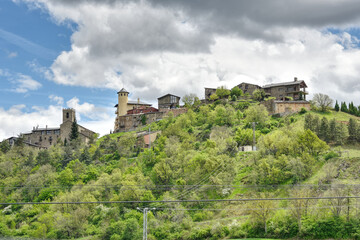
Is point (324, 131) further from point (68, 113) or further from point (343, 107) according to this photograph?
point (68, 113)

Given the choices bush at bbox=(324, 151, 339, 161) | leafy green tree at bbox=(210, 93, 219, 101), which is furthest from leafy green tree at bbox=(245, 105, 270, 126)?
leafy green tree at bbox=(210, 93, 219, 101)

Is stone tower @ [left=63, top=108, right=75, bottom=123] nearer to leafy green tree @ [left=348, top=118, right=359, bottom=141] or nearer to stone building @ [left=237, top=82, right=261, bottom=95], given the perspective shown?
stone building @ [left=237, top=82, right=261, bottom=95]

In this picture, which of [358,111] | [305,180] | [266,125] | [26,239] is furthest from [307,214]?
[358,111]

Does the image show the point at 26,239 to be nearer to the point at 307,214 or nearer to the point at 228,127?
the point at 307,214

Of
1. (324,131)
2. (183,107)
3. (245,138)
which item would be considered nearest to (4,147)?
(183,107)

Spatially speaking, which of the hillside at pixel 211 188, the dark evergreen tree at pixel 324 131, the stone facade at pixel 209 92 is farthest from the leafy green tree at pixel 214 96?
the dark evergreen tree at pixel 324 131

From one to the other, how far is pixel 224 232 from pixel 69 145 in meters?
59.5

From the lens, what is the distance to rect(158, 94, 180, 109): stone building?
11406cm

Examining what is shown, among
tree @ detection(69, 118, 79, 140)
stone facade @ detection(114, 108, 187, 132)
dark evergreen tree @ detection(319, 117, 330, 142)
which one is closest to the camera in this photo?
dark evergreen tree @ detection(319, 117, 330, 142)

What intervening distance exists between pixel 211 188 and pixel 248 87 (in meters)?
58.2

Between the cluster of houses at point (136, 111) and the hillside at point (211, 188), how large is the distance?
67.7 feet

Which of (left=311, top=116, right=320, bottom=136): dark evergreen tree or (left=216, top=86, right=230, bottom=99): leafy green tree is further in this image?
(left=216, top=86, right=230, bottom=99): leafy green tree

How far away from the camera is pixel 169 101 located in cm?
11456

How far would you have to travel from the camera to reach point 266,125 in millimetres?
73125
